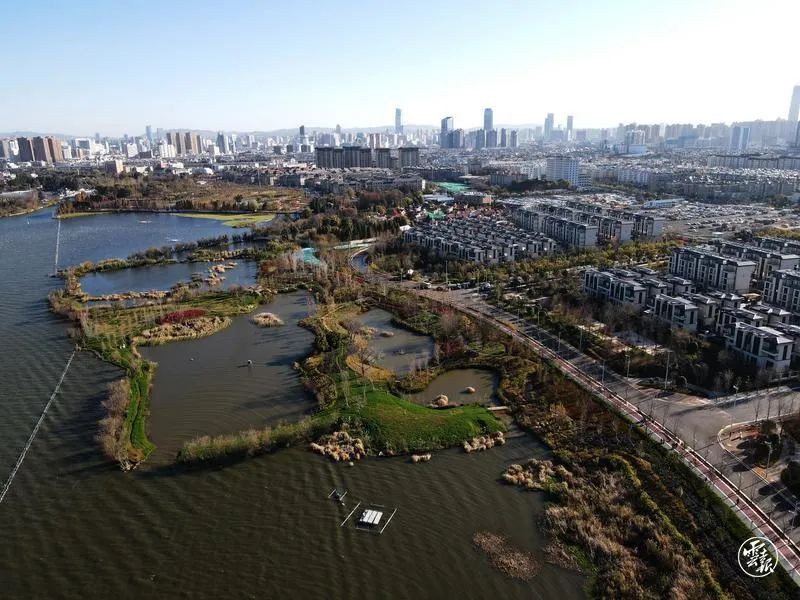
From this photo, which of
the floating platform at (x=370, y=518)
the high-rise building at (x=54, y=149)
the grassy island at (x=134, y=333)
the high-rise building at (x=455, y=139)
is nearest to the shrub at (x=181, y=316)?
the grassy island at (x=134, y=333)

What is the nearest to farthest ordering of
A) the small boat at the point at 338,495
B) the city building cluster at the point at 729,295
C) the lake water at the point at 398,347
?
the small boat at the point at 338,495, the city building cluster at the point at 729,295, the lake water at the point at 398,347

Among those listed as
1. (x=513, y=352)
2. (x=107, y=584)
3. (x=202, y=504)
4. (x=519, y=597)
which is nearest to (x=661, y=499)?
(x=519, y=597)

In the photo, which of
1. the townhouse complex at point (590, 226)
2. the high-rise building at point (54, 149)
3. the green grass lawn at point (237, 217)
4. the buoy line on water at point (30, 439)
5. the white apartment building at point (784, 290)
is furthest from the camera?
the high-rise building at point (54, 149)

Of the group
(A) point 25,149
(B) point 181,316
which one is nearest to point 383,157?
(B) point 181,316

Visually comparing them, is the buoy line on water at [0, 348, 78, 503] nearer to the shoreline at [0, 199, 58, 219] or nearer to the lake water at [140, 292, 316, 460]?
the lake water at [140, 292, 316, 460]

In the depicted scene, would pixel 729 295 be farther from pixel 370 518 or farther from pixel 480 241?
pixel 370 518

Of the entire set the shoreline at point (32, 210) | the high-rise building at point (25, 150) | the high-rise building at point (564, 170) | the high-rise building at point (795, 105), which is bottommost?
the shoreline at point (32, 210)

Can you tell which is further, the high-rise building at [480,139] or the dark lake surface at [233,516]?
the high-rise building at [480,139]

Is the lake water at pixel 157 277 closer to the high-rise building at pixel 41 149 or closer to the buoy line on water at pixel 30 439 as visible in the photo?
the buoy line on water at pixel 30 439
